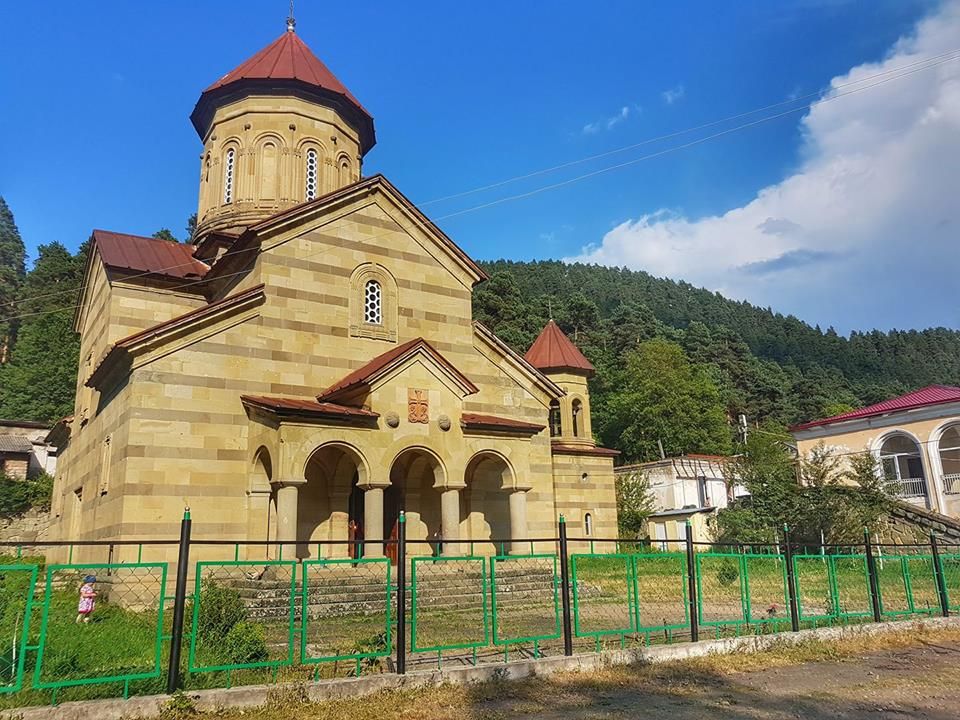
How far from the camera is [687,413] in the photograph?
51.8m

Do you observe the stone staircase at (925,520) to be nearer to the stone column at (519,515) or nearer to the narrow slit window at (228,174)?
the stone column at (519,515)

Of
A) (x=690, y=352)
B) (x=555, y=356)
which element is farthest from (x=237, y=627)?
(x=690, y=352)

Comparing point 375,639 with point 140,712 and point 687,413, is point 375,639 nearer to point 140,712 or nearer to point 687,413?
point 140,712

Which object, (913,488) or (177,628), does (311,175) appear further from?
(913,488)

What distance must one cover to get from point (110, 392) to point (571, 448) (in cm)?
1294

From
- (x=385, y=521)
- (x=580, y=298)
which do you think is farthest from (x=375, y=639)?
(x=580, y=298)

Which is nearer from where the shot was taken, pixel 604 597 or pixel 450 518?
pixel 604 597

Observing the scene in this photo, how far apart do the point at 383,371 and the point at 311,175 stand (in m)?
8.92

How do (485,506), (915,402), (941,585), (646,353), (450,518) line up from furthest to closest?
(646,353), (915,402), (485,506), (450,518), (941,585)

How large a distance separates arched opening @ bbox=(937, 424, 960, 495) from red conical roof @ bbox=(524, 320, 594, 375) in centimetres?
1359

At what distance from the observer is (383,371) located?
14.6 meters

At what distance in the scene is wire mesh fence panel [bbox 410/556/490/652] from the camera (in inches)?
361

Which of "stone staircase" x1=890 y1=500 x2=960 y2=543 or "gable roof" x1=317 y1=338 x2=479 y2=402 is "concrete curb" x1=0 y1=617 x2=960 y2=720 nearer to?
"gable roof" x1=317 y1=338 x2=479 y2=402

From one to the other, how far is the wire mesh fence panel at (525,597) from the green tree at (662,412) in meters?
37.0
